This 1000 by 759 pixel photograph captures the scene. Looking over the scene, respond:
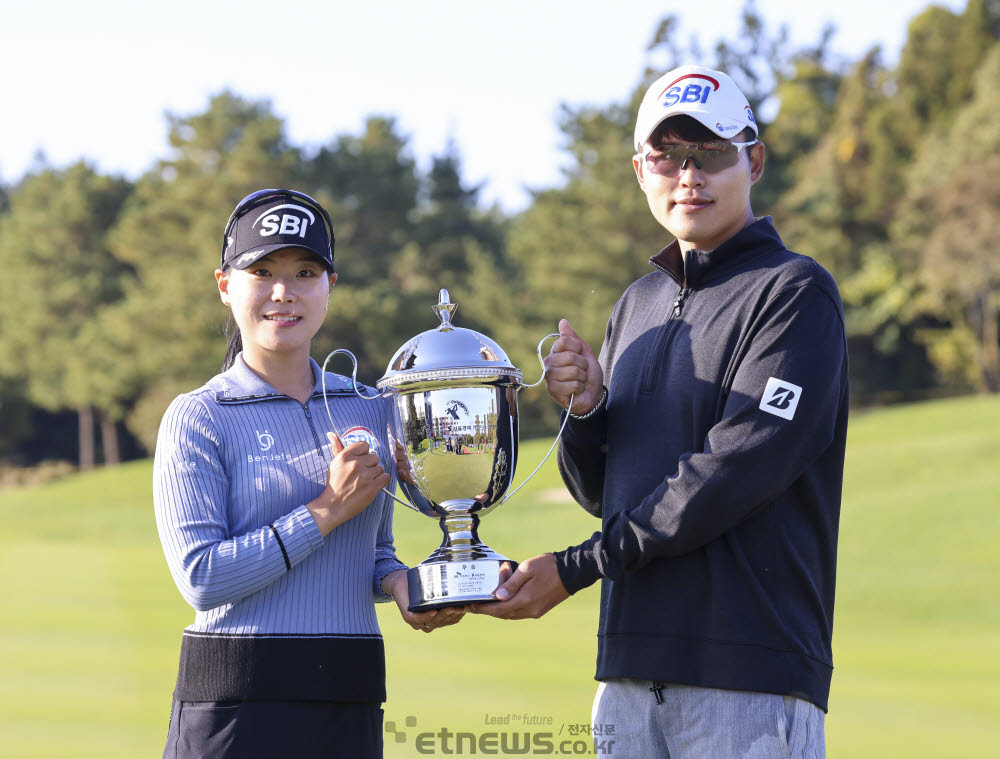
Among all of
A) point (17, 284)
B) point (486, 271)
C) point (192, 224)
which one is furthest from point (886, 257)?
point (17, 284)

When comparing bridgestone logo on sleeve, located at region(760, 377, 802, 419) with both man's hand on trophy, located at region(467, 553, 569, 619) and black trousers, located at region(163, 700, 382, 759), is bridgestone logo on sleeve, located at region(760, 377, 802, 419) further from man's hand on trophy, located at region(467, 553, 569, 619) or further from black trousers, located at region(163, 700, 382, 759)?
black trousers, located at region(163, 700, 382, 759)

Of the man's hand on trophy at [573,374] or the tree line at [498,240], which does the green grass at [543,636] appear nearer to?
the man's hand on trophy at [573,374]

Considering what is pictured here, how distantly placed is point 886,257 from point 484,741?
33.7 m

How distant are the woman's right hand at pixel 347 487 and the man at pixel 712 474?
1.33ft

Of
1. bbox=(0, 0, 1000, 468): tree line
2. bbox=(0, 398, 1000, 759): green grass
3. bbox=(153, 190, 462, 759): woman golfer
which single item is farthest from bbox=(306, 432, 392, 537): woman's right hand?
bbox=(0, 0, 1000, 468): tree line

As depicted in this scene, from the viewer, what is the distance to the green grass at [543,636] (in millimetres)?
6754

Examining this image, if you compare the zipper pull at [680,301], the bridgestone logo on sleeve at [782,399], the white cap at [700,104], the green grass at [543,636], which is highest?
the white cap at [700,104]

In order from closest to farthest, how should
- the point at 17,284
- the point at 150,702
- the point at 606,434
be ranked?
1. the point at 606,434
2. the point at 150,702
3. the point at 17,284

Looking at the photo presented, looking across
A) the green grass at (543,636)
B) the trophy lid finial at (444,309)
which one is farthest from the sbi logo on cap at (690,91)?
the green grass at (543,636)

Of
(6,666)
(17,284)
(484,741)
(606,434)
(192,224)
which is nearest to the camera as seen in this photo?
(606,434)

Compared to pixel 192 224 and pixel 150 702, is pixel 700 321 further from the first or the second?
pixel 192 224

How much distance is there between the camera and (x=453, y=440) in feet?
9.12

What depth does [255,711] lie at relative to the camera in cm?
259

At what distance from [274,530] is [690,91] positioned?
1.42 meters
